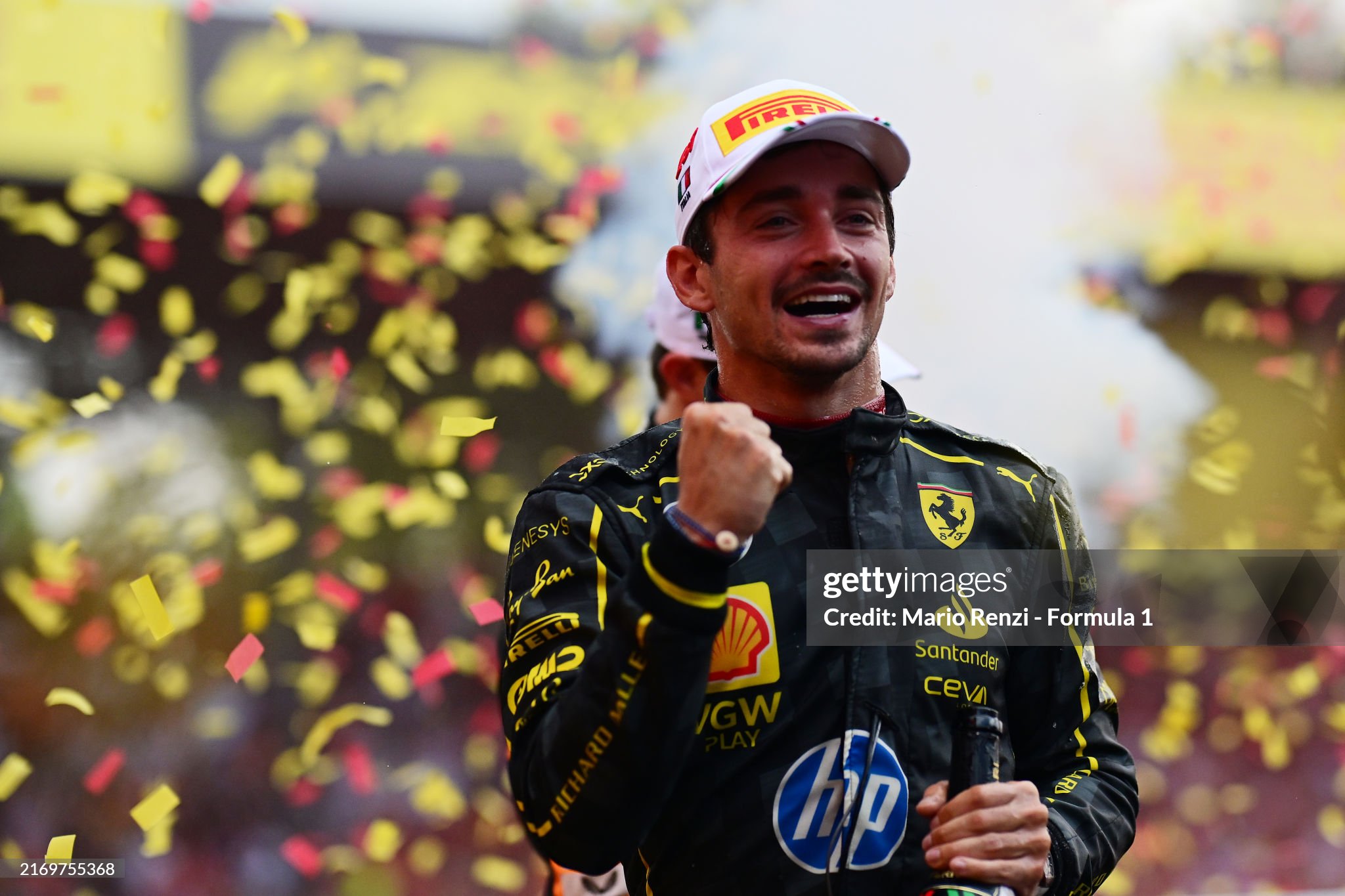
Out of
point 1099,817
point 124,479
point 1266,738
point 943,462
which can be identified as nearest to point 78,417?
point 124,479

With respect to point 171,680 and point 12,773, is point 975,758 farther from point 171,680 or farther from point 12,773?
point 12,773

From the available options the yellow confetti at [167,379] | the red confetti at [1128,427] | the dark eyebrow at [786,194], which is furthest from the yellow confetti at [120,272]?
the red confetti at [1128,427]

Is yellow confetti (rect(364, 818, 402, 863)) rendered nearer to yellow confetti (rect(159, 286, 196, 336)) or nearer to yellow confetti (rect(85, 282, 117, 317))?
yellow confetti (rect(159, 286, 196, 336))

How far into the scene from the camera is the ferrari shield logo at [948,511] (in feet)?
5.04

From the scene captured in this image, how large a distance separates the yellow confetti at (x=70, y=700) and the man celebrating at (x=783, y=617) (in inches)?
88.7

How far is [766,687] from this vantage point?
1.41 metres

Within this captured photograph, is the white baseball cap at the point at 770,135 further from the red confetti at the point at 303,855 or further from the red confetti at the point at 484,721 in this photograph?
the red confetti at the point at 303,855

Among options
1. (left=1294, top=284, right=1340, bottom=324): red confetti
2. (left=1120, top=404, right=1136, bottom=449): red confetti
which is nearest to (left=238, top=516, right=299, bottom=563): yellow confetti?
(left=1120, top=404, right=1136, bottom=449): red confetti

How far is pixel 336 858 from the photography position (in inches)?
130

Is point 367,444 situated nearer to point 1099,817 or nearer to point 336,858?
point 336,858

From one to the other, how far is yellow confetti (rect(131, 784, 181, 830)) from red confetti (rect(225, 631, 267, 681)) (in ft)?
1.11

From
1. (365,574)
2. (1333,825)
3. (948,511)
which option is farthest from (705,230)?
(1333,825)

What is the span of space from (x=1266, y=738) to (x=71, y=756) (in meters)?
3.58

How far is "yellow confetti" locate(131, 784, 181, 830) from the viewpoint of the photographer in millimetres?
3207
